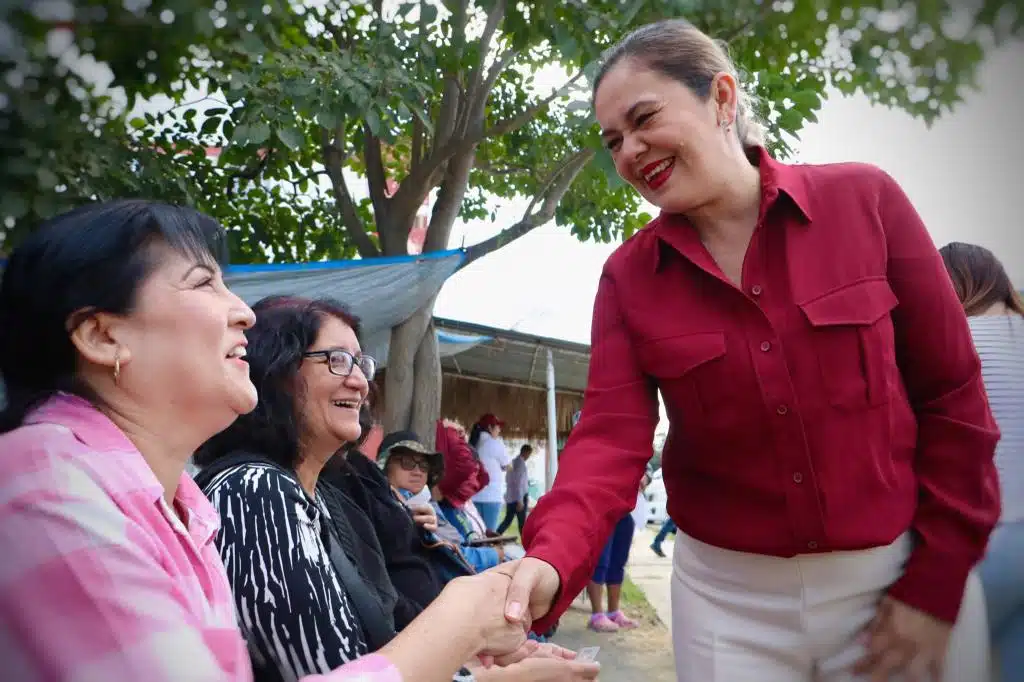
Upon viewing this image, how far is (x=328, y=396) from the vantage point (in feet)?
6.74

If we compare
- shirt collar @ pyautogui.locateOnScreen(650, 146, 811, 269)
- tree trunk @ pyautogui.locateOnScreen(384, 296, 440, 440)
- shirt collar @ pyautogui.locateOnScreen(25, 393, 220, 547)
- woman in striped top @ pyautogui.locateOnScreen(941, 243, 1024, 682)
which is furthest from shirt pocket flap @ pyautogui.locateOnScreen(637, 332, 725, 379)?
tree trunk @ pyautogui.locateOnScreen(384, 296, 440, 440)

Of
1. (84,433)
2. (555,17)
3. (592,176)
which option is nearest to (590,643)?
(592,176)

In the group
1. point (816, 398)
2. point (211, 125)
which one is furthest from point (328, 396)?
point (211, 125)

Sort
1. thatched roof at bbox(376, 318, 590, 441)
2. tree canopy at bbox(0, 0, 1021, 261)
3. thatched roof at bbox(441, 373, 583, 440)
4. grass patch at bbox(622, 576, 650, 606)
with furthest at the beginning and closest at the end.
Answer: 1. thatched roof at bbox(441, 373, 583, 440)
2. thatched roof at bbox(376, 318, 590, 441)
3. grass patch at bbox(622, 576, 650, 606)
4. tree canopy at bbox(0, 0, 1021, 261)

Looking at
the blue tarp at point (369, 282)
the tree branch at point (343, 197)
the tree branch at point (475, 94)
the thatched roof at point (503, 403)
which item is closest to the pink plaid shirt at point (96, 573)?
the blue tarp at point (369, 282)

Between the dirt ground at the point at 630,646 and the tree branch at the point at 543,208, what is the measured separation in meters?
2.90

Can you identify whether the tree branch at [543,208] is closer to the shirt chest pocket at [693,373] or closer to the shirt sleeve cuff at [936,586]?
the shirt chest pocket at [693,373]

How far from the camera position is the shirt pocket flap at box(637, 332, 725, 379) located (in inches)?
53.6

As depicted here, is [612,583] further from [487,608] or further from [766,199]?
[766,199]

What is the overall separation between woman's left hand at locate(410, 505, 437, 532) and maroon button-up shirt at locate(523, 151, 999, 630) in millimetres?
1397

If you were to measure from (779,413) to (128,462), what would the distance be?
38.7 inches

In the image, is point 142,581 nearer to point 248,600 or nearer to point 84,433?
point 84,433

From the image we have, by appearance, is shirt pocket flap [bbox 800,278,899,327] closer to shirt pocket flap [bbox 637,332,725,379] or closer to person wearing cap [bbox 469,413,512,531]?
shirt pocket flap [bbox 637,332,725,379]

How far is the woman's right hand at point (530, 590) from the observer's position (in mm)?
1360
